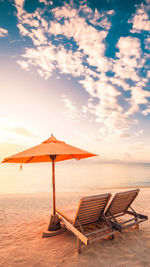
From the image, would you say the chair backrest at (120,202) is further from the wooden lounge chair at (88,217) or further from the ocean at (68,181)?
the ocean at (68,181)

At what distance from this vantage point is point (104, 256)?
277 centimetres

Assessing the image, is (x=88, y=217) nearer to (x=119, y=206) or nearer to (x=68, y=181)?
(x=119, y=206)

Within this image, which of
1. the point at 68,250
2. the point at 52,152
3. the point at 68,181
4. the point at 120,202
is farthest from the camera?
the point at 68,181

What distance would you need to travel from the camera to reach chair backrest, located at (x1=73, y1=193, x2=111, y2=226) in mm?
2848

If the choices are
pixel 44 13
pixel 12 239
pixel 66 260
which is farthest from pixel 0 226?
pixel 44 13

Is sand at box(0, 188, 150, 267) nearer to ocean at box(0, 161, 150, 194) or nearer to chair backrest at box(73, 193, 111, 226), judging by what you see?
chair backrest at box(73, 193, 111, 226)

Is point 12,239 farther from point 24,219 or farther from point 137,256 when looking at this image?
point 137,256

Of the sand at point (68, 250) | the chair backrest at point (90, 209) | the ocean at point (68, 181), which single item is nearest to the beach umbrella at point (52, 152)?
the sand at point (68, 250)

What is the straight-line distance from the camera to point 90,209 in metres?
3.03

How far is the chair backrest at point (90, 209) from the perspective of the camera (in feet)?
9.34

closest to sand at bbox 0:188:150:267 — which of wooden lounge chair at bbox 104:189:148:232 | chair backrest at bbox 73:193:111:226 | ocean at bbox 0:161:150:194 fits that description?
wooden lounge chair at bbox 104:189:148:232

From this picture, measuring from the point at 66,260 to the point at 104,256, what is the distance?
79 centimetres

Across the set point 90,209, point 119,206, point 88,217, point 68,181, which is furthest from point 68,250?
point 68,181

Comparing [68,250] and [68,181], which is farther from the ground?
[68,250]
